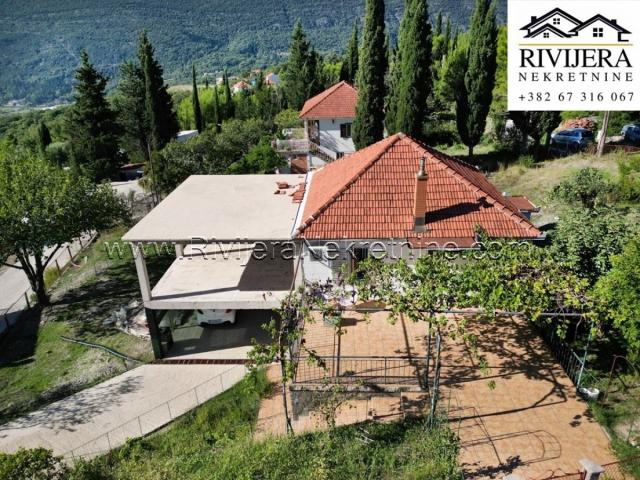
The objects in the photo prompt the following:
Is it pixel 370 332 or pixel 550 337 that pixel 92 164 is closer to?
pixel 370 332

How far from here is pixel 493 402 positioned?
12.3 meters

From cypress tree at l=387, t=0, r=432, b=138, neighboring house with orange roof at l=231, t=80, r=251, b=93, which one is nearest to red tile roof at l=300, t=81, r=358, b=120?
cypress tree at l=387, t=0, r=432, b=138

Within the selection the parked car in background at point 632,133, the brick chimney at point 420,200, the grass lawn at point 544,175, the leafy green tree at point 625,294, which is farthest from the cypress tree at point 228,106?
the leafy green tree at point 625,294

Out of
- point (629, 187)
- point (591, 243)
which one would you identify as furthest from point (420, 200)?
point (629, 187)

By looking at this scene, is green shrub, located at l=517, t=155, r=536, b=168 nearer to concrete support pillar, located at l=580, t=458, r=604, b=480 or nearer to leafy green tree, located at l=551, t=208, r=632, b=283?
leafy green tree, located at l=551, t=208, r=632, b=283

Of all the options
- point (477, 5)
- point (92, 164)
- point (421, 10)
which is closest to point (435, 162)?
point (421, 10)

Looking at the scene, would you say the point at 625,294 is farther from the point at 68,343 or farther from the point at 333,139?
the point at 333,139

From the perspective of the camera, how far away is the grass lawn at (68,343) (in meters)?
16.1

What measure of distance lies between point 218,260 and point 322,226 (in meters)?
6.49

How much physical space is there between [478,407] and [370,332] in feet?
13.9

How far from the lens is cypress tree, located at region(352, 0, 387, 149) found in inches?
1256

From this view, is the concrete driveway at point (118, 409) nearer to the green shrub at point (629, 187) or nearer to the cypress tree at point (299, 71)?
the green shrub at point (629, 187)

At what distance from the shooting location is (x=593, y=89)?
2070 centimetres

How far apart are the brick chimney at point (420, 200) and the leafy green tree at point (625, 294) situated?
5188mm
